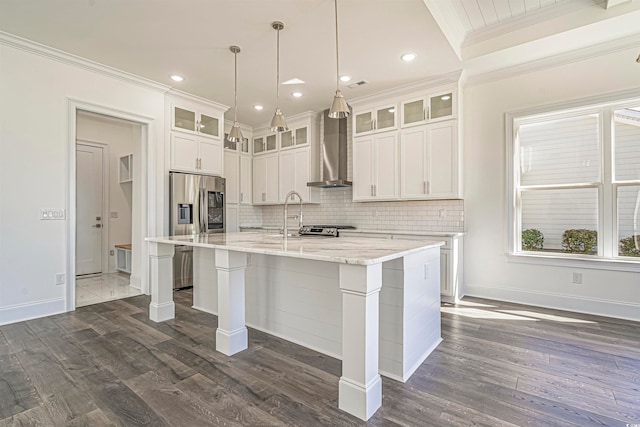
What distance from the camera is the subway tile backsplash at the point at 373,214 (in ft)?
14.2

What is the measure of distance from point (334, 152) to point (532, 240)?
9.90 feet

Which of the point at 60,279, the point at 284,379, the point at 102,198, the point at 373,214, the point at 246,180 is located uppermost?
the point at 246,180

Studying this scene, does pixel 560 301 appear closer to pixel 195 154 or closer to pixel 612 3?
pixel 612 3

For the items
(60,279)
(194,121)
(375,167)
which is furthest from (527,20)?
(60,279)

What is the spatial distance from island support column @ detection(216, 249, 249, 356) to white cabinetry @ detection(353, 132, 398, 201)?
2643 millimetres

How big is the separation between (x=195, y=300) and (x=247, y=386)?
1852 millimetres

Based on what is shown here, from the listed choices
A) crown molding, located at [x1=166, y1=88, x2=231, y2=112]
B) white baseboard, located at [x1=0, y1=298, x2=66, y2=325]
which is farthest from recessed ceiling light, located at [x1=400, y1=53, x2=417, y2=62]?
white baseboard, located at [x1=0, y1=298, x2=66, y2=325]

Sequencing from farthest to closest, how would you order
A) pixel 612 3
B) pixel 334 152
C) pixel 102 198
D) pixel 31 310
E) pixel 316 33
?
→ pixel 102 198
pixel 334 152
pixel 31 310
pixel 316 33
pixel 612 3

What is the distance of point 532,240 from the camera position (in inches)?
152

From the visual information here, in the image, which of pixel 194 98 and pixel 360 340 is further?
pixel 194 98

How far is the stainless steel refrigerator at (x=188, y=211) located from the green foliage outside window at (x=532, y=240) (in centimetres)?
432

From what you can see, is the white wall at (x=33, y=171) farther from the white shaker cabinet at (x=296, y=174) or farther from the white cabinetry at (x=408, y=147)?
the white cabinetry at (x=408, y=147)

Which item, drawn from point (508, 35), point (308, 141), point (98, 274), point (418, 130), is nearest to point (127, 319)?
point (98, 274)

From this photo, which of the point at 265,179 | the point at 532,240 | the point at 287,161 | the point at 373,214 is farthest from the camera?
the point at 265,179
